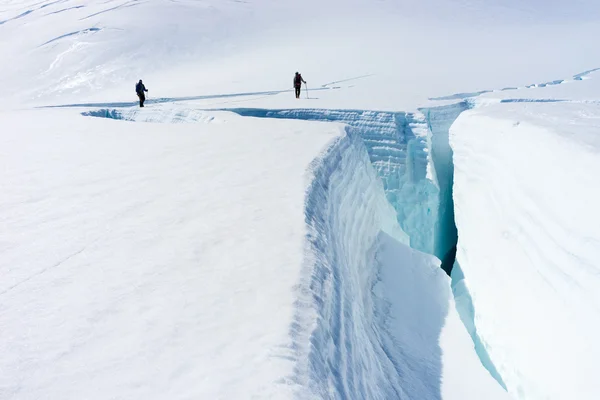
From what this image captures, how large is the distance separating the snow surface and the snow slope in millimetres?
29

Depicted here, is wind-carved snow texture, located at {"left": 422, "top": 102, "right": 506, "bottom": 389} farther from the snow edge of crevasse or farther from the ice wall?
the snow edge of crevasse

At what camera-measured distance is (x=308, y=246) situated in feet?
9.69

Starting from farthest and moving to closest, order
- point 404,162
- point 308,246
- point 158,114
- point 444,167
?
1. point 158,114
2. point 444,167
3. point 404,162
4. point 308,246

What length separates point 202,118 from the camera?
9688 mm

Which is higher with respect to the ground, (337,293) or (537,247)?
(337,293)

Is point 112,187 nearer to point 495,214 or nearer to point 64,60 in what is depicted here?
point 495,214

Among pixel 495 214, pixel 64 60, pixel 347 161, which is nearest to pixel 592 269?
pixel 495 214

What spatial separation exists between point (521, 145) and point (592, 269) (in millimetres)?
2279

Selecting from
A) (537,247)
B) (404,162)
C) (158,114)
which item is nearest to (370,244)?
(537,247)

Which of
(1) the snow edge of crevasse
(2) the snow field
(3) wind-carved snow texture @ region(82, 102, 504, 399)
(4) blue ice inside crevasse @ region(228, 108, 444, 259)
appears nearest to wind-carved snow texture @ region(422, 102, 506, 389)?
(3) wind-carved snow texture @ region(82, 102, 504, 399)

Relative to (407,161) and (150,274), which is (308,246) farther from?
(407,161)

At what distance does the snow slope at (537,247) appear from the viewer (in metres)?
4.04

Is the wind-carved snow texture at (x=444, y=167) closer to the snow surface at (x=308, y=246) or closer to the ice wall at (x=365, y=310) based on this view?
the snow surface at (x=308, y=246)

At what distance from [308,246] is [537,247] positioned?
3.21 metres
